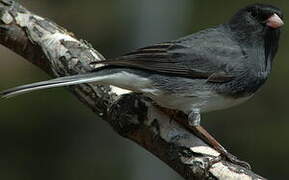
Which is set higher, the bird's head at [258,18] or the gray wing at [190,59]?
the bird's head at [258,18]

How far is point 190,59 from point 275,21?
1.63ft

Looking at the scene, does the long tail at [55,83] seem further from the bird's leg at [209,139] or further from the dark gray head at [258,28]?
the dark gray head at [258,28]

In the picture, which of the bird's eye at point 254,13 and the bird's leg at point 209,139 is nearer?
the bird's leg at point 209,139

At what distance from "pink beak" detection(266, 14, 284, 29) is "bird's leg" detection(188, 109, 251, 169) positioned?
63 centimetres

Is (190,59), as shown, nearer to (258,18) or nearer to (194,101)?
(194,101)

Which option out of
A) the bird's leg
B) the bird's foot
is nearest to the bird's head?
the bird's leg

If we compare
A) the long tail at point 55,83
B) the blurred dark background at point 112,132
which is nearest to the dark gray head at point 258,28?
the long tail at point 55,83

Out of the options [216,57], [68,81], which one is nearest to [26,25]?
[68,81]

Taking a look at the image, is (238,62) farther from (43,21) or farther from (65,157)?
(65,157)

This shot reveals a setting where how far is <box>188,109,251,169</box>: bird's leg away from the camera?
3.15 meters

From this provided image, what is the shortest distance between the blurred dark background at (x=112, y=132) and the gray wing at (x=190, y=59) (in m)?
1.85

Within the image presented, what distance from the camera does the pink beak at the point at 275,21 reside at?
11.4 ft

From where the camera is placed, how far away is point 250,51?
361cm

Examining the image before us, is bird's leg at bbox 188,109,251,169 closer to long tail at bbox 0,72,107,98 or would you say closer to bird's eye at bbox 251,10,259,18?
long tail at bbox 0,72,107,98
